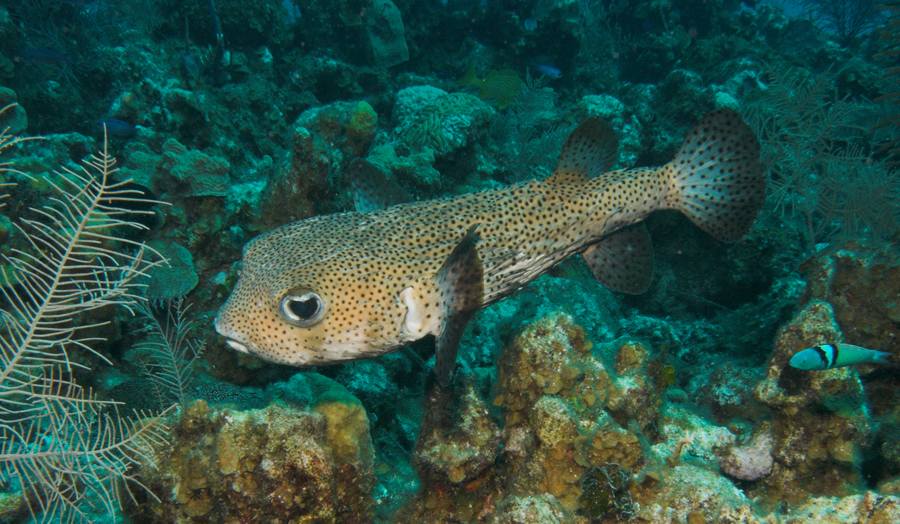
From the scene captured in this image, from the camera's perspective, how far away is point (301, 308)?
2668mm

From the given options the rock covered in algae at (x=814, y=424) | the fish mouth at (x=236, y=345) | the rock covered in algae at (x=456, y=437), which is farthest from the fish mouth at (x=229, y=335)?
the rock covered in algae at (x=814, y=424)

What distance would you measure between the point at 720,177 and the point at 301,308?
12.8 feet

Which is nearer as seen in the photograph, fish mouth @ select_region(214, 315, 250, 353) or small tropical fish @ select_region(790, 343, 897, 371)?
fish mouth @ select_region(214, 315, 250, 353)

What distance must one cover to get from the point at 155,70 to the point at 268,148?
4.27 meters

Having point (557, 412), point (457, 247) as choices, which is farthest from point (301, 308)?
point (557, 412)

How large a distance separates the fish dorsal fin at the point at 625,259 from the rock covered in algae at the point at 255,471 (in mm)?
2788

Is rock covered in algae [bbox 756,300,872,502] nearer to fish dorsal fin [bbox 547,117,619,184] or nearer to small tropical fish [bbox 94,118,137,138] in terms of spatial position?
fish dorsal fin [bbox 547,117,619,184]

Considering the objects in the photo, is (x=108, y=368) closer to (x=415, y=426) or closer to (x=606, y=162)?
(x=415, y=426)

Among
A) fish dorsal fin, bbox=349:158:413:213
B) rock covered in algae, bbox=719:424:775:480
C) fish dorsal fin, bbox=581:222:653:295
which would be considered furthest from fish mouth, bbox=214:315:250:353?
rock covered in algae, bbox=719:424:775:480

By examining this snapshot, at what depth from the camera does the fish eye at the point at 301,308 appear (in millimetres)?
2658

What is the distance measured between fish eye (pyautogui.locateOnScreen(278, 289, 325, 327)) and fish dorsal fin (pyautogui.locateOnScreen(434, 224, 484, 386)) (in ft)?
2.80

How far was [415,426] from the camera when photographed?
15.9ft

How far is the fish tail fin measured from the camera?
3730 mm

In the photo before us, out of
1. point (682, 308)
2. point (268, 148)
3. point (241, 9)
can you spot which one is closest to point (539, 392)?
point (682, 308)
